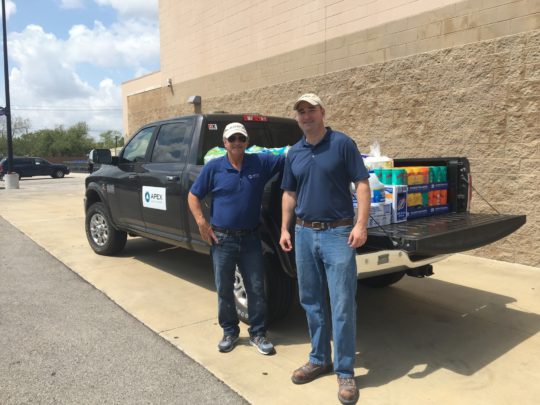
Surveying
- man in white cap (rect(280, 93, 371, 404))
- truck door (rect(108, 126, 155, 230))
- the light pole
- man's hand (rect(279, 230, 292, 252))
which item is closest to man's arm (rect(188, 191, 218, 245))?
man's hand (rect(279, 230, 292, 252))

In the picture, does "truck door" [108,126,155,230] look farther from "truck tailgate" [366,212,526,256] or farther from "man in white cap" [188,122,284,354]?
"truck tailgate" [366,212,526,256]

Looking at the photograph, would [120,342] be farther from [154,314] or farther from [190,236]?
[190,236]

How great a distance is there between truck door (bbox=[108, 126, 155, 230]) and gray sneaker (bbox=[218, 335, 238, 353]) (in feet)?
7.87

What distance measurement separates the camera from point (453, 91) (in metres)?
7.00

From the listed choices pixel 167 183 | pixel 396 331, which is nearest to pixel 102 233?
pixel 167 183

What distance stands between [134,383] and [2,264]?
443cm

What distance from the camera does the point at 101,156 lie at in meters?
6.33

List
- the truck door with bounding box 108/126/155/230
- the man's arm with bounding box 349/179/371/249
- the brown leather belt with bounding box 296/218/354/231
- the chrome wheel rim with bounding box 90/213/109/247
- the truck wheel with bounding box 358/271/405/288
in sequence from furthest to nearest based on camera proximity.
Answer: the chrome wheel rim with bounding box 90/213/109/247 < the truck door with bounding box 108/126/155/230 < the truck wheel with bounding box 358/271/405/288 < the brown leather belt with bounding box 296/218/354/231 < the man's arm with bounding box 349/179/371/249

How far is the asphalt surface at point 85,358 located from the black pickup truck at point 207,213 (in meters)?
0.92

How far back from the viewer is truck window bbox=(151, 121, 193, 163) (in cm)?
502

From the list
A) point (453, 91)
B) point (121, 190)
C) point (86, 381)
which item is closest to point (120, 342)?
point (86, 381)

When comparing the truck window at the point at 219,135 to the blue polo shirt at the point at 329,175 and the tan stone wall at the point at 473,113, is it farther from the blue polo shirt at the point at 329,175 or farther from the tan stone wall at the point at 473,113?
the tan stone wall at the point at 473,113

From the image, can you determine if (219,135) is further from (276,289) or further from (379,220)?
(379,220)

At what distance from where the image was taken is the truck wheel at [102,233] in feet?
22.2
